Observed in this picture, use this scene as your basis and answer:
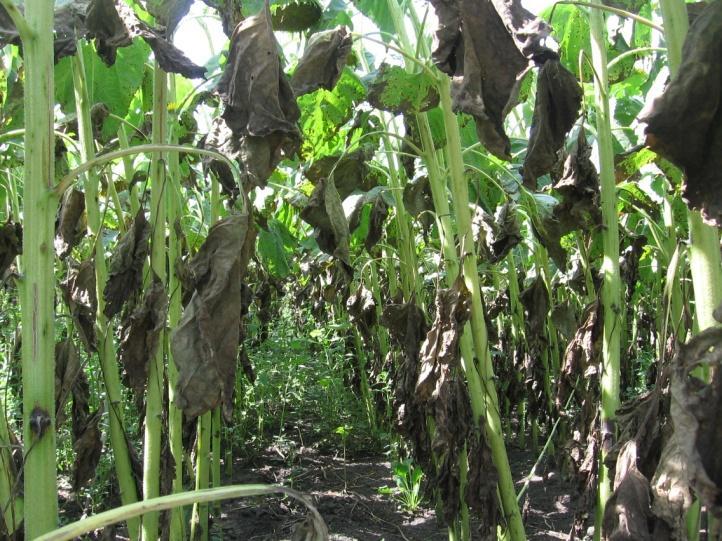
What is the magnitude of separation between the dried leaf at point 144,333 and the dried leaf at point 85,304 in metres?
0.19

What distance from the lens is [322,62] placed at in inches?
60.7

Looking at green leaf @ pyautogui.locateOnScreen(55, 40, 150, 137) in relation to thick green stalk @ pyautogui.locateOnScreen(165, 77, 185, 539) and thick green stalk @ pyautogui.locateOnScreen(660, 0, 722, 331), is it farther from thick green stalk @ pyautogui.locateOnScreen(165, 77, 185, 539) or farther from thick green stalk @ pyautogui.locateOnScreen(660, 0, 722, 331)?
thick green stalk @ pyautogui.locateOnScreen(660, 0, 722, 331)

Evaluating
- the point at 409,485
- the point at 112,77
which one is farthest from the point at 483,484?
the point at 409,485

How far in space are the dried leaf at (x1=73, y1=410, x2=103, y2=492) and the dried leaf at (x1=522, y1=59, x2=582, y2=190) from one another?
3.86 feet

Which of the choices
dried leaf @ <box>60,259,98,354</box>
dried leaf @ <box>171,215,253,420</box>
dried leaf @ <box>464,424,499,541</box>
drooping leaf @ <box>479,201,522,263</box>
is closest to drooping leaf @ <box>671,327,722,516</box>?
dried leaf @ <box>171,215,253,420</box>

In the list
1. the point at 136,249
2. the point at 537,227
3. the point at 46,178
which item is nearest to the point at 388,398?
the point at 537,227

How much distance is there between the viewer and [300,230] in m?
5.56

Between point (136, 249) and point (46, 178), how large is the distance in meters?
0.67

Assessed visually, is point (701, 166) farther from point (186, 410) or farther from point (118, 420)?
point (118, 420)

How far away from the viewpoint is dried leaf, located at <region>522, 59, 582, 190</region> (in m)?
1.25

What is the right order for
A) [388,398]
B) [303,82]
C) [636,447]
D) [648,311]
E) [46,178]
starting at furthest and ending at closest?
[648,311], [388,398], [303,82], [636,447], [46,178]

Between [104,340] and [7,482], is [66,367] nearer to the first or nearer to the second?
[104,340]

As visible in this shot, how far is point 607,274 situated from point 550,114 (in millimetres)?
632

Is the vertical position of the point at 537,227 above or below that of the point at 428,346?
above
